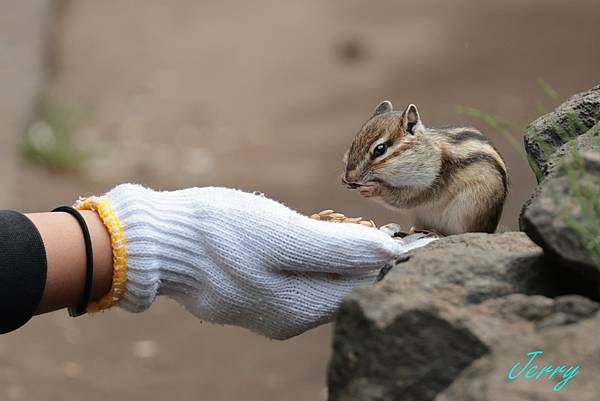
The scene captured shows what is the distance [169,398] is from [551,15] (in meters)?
5.69

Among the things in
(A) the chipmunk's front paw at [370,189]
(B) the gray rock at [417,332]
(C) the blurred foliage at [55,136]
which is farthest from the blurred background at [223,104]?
(B) the gray rock at [417,332]

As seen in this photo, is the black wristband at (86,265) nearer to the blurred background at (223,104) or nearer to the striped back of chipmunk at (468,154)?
the striped back of chipmunk at (468,154)

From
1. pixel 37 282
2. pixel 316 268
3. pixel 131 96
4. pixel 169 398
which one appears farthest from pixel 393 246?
pixel 131 96

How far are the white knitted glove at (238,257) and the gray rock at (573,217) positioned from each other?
77 centimetres

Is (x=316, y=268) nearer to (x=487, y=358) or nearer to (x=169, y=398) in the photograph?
(x=487, y=358)

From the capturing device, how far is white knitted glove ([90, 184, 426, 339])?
280 cm

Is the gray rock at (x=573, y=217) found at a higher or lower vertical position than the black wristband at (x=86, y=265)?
higher

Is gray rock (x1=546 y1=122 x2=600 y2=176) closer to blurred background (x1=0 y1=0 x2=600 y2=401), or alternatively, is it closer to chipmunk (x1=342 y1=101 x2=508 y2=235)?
chipmunk (x1=342 y1=101 x2=508 y2=235)

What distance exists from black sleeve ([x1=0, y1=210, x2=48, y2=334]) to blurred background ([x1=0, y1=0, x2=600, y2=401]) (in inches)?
113

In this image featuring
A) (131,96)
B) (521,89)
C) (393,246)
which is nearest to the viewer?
(393,246)

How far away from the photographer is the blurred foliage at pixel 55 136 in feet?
25.6

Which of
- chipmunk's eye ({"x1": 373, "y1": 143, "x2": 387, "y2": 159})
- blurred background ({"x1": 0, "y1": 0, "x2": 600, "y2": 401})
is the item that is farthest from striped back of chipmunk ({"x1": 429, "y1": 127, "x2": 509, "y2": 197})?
blurred background ({"x1": 0, "y1": 0, "x2": 600, "y2": 401})

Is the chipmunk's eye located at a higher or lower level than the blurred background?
higher

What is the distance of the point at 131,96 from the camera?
912 cm
